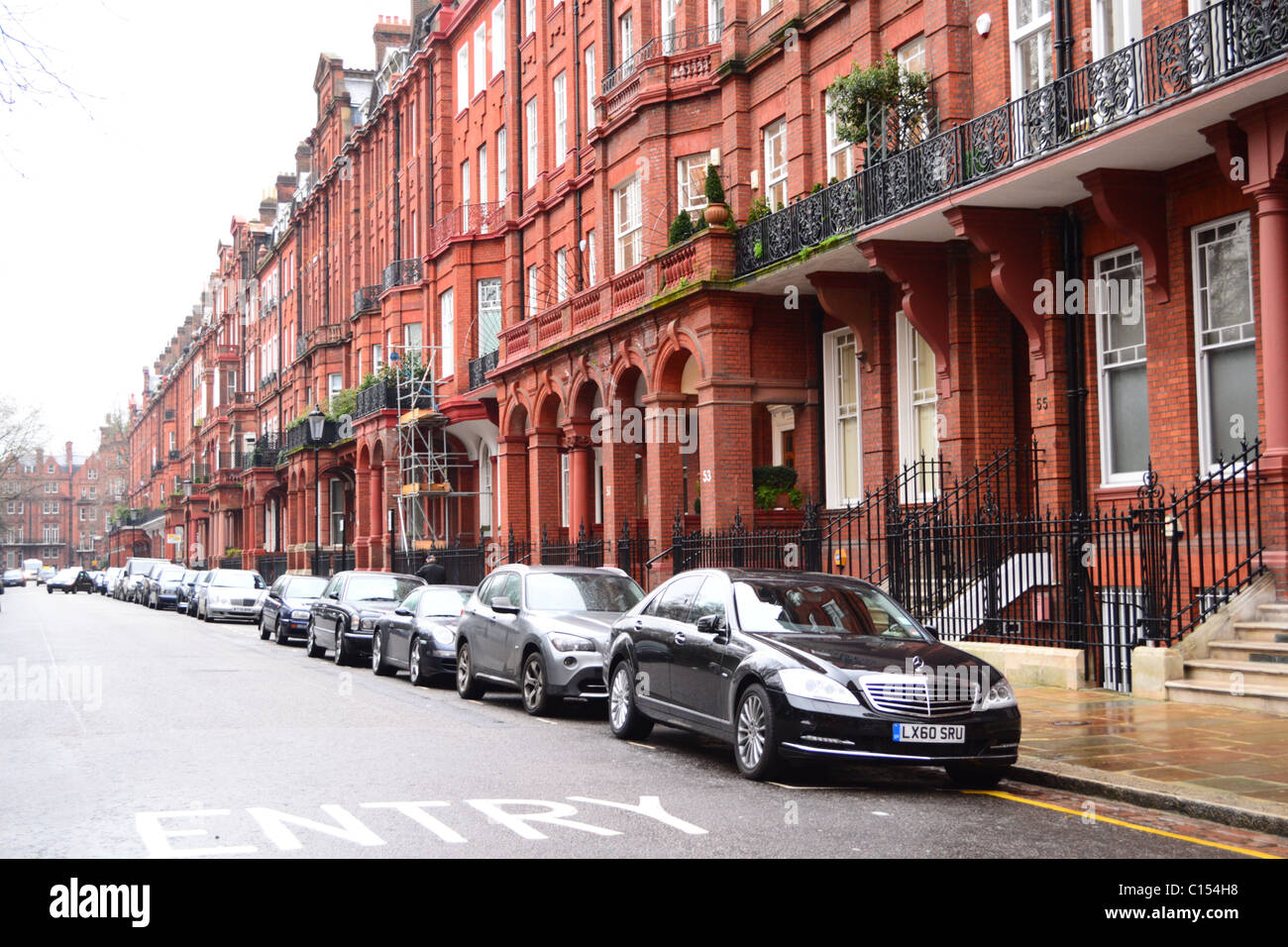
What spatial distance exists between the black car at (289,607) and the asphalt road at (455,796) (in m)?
12.3

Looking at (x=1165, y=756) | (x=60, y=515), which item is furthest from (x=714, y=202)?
(x=60, y=515)

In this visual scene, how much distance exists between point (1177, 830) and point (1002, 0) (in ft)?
43.5

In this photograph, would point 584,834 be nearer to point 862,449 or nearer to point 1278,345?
point 1278,345

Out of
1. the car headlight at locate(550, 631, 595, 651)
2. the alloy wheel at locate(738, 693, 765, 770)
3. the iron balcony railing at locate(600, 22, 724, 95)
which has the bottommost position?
the alloy wheel at locate(738, 693, 765, 770)

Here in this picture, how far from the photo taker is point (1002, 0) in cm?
1803

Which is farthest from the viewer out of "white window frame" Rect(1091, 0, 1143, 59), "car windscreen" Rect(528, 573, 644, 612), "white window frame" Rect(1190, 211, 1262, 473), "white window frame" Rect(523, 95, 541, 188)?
"white window frame" Rect(523, 95, 541, 188)

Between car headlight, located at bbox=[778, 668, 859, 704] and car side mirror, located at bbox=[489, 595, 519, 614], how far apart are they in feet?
18.6

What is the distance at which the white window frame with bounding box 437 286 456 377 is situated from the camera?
1572 inches

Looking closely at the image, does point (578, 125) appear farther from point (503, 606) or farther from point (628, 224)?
point (503, 606)

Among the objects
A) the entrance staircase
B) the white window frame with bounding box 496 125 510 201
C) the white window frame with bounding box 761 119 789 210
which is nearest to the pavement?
the entrance staircase

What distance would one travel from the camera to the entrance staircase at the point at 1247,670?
1211 centimetres

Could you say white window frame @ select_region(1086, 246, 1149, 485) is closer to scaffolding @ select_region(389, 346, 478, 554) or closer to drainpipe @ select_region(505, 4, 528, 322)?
drainpipe @ select_region(505, 4, 528, 322)

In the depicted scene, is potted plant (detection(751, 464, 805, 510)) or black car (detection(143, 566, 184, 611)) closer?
potted plant (detection(751, 464, 805, 510))
